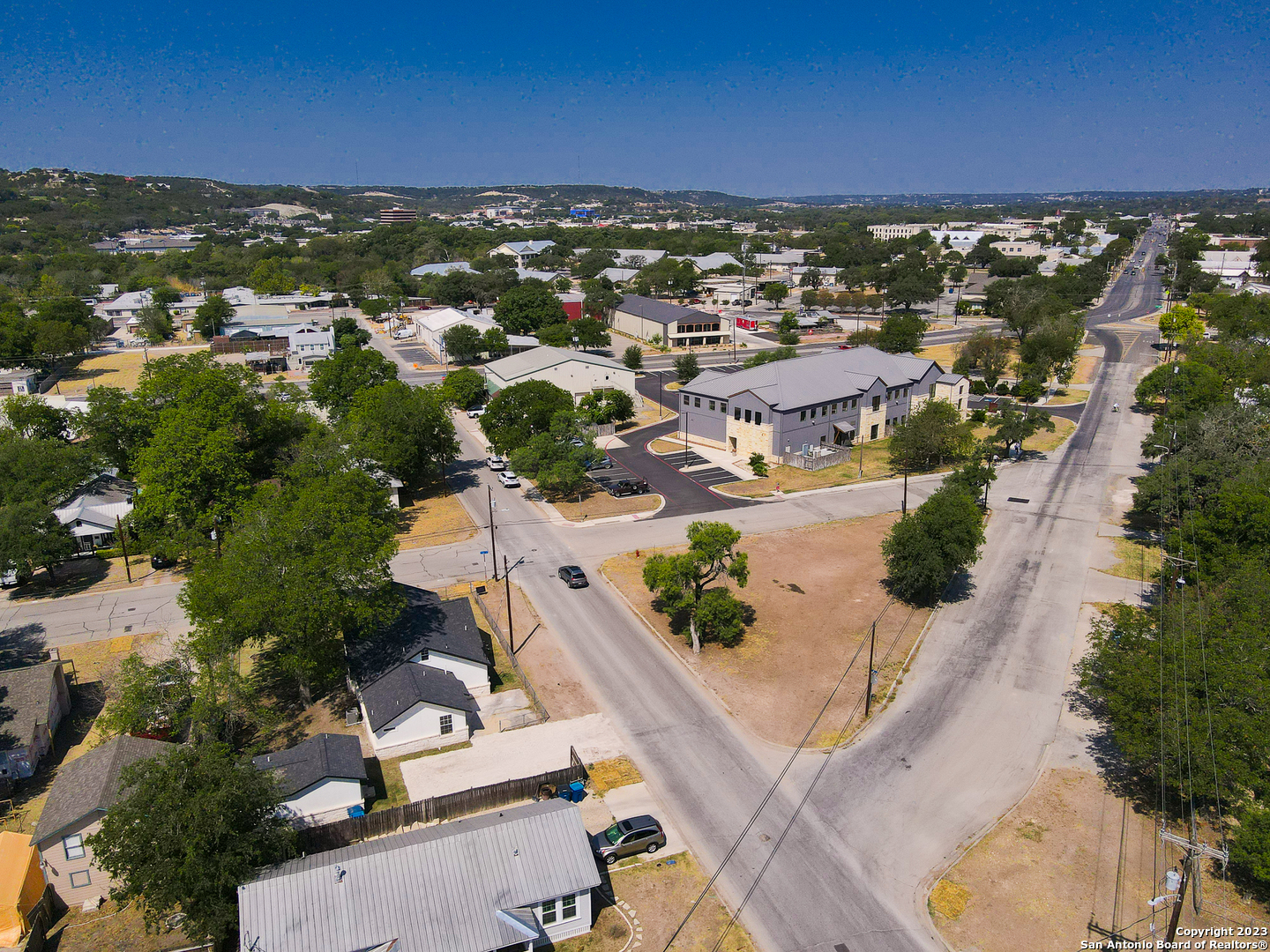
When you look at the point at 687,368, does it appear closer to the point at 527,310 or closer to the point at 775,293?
the point at 527,310

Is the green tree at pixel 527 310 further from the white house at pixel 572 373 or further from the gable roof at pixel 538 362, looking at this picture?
the white house at pixel 572 373

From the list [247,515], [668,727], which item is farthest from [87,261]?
[668,727]

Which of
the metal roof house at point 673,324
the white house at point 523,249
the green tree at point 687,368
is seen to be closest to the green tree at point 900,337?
the metal roof house at point 673,324

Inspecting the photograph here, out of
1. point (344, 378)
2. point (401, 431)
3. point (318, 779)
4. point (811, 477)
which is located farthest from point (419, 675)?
point (344, 378)

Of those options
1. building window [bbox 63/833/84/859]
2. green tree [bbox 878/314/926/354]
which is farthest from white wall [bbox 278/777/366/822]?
green tree [bbox 878/314/926/354]

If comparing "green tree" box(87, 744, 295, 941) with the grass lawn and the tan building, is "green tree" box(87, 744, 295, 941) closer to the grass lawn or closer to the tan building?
the tan building

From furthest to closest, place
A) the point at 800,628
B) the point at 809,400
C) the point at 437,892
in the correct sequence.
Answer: the point at 809,400
the point at 800,628
the point at 437,892
